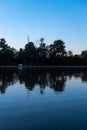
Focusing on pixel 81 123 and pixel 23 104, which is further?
pixel 23 104

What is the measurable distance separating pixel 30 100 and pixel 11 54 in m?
88.9

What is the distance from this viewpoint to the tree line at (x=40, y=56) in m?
102

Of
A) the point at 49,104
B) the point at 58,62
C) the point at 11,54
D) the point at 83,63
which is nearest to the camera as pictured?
the point at 49,104

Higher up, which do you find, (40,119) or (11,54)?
(11,54)

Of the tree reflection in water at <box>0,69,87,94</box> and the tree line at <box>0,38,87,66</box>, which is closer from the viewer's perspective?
the tree reflection in water at <box>0,69,87,94</box>

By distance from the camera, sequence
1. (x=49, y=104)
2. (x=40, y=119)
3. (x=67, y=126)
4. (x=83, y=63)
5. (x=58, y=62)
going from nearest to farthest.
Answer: (x=67, y=126) < (x=40, y=119) < (x=49, y=104) < (x=58, y=62) < (x=83, y=63)

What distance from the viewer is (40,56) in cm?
10531

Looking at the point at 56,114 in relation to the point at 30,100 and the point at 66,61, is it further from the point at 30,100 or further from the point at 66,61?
the point at 66,61

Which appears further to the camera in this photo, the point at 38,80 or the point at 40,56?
the point at 40,56

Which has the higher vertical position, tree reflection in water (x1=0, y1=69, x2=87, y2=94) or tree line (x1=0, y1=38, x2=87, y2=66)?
tree line (x1=0, y1=38, x2=87, y2=66)

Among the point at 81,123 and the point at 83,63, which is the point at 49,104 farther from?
the point at 83,63

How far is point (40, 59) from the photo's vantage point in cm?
10400

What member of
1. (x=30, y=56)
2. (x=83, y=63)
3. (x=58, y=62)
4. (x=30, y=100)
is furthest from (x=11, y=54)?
(x=30, y=100)

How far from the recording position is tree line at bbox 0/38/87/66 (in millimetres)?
101500
